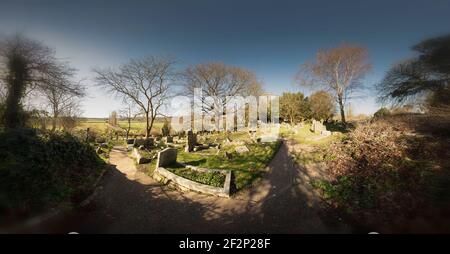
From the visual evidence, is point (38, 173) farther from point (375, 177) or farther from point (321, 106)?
point (321, 106)

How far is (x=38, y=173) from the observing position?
5.79m

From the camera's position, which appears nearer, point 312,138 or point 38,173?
point 38,173

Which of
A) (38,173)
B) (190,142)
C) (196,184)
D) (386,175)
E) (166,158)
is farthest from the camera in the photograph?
(190,142)

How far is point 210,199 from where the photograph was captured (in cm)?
673

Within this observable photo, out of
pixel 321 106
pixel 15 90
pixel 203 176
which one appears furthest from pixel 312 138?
pixel 15 90

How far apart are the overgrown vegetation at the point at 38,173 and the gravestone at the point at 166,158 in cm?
306

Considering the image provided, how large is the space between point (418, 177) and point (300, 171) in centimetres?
423

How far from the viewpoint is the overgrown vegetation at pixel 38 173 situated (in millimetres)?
4629

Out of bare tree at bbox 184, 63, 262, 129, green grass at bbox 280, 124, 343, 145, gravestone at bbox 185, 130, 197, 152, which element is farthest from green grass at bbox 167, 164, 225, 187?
bare tree at bbox 184, 63, 262, 129

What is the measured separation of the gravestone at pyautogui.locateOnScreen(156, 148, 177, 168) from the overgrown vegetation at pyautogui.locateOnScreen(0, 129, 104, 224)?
3056 mm

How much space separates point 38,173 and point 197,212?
550 cm

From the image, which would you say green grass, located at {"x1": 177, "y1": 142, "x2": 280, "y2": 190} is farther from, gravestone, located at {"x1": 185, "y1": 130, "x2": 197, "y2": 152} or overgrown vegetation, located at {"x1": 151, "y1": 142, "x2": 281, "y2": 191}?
gravestone, located at {"x1": 185, "y1": 130, "x2": 197, "y2": 152}

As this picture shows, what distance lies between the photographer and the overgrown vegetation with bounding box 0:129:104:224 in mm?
4629

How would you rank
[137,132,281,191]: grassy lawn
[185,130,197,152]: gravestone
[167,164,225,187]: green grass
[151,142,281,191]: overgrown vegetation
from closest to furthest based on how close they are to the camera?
[167,164,225,187]: green grass → [137,132,281,191]: grassy lawn → [151,142,281,191]: overgrown vegetation → [185,130,197,152]: gravestone
